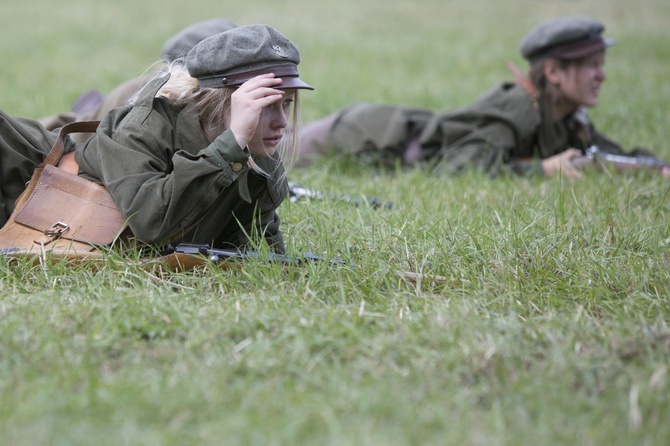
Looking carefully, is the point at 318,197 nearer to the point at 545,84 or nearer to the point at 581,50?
the point at 545,84

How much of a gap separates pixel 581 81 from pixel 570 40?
29 centimetres

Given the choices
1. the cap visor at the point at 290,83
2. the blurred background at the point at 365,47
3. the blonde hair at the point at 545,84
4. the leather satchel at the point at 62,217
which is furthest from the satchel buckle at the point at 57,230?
the blonde hair at the point at 545,84

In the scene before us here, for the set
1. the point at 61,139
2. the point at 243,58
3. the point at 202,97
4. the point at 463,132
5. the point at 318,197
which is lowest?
the point at 463,132

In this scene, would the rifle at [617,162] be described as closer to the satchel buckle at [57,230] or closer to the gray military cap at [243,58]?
the gray military cap at [243,58]

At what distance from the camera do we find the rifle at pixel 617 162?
5762 millimetres

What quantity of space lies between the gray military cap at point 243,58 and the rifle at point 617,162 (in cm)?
284

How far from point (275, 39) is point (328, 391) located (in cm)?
151

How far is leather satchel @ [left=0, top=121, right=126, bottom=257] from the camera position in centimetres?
347

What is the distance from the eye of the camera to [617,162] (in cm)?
581

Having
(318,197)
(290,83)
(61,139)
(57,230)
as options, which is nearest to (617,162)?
(318,197)

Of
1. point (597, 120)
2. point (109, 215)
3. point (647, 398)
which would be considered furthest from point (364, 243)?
point (597, 120)

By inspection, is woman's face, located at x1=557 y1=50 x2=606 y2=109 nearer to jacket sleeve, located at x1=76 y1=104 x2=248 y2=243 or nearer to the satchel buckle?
jacket sleeve, located at x1=76 y1=104 x2=248 y2=243

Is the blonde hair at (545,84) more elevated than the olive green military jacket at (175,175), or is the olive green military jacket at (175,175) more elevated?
the olive green military jacket at (175,175)

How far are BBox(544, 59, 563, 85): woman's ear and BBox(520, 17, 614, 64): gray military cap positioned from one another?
0.16 ft
